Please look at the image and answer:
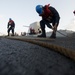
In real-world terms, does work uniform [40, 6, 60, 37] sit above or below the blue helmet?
below

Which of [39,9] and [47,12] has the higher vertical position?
[39,9]

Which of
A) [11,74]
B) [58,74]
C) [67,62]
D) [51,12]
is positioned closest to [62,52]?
[67,62]

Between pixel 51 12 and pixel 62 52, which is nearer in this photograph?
pixel 62 52

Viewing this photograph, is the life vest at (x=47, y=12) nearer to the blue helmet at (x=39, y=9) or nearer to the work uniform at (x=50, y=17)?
the work uniform at (x=50, y=17)

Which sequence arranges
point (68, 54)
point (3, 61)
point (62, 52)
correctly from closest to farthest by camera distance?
point (3, 61)
point (68, 54)
point (62, 52)

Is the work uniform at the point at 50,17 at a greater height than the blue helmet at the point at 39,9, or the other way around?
the blue helmet at the point at 39,9

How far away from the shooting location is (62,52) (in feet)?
5.83

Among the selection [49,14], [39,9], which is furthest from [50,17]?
[39,9]

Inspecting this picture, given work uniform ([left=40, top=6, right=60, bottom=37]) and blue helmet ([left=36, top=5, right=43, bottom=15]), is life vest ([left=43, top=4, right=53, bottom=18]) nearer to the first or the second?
work uniform ([left=40, top=6, right=60, bottom=37])

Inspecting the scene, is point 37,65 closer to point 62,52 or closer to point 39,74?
point 39,74

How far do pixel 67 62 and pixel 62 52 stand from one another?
0.35 meters

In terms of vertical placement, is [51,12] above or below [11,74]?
above

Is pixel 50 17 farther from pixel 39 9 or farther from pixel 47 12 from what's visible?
pixel 39 9

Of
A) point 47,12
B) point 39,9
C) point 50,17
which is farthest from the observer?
point 50,17
